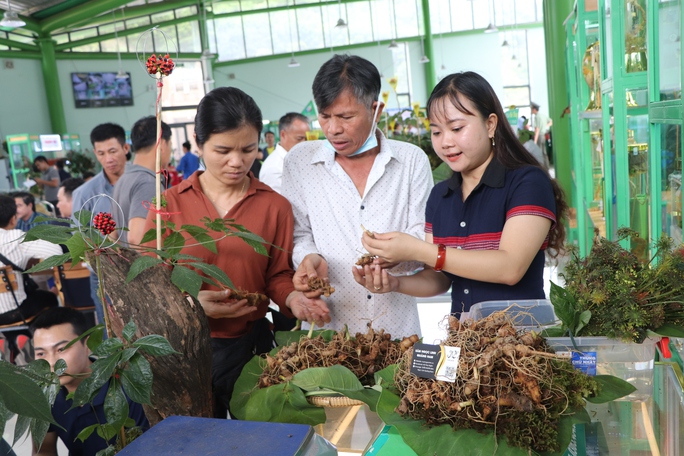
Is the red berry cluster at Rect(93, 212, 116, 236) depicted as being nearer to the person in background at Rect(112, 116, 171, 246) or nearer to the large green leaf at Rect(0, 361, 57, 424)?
the large green leaf at Rect(0, 361, 57, 424)

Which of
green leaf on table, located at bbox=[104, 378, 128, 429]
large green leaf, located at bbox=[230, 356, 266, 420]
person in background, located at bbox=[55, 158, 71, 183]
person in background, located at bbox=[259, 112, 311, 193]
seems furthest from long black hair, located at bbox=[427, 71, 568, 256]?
person in background, located at bbox=[55, 158, 71, 183]

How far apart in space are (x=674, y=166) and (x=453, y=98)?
1.67 ft

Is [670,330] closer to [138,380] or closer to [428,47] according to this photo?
[138,380]

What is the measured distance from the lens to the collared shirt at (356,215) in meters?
2.01

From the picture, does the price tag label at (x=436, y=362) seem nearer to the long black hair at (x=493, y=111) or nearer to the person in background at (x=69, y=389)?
the long black hair at (x=493, y=111)

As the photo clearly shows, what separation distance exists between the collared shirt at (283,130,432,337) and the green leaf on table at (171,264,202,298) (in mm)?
707

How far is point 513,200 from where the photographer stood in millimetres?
1523

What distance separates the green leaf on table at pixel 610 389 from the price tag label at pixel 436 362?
0.24 meters

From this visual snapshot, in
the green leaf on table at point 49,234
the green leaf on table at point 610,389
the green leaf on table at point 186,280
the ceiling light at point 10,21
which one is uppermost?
the ceiling light at point 10,21

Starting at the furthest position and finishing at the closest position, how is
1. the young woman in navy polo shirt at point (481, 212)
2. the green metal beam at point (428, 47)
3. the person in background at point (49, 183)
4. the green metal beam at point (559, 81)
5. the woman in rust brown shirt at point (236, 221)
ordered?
the green metal beam at point (428, 47) → the person in background at point (49, 183) → the green metal beam at point (559, 81) → the woman in rust brown shirt at point (236, 221) → the young woman in navy polo shirt at point (481, 212)

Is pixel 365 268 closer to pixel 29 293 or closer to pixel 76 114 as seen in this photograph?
pixel 29 293

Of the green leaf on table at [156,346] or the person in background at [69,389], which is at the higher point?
the green leaf on table at [156,346]

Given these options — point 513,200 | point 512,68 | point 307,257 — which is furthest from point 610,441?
point 512,68

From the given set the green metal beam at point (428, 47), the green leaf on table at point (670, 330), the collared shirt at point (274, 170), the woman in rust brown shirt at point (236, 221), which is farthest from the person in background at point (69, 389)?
the green metal beam at point (428, 47)
